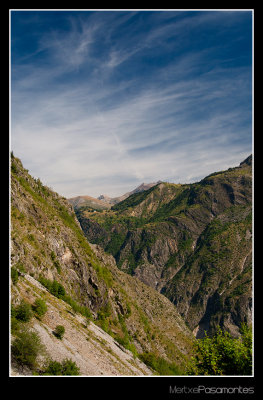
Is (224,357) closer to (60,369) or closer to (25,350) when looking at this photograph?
(60,369)

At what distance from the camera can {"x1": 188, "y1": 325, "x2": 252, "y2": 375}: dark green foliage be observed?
19.7 meters

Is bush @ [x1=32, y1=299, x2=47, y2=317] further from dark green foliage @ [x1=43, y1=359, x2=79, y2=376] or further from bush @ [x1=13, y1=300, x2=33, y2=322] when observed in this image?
dark green foliage @ [x1=43, y1=359, x2=79, y2=376]

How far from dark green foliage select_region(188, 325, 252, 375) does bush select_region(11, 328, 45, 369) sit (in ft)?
48.8

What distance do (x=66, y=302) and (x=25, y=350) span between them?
1776 cm

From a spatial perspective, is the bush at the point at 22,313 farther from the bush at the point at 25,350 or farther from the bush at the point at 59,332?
the bush at the point at 59,332

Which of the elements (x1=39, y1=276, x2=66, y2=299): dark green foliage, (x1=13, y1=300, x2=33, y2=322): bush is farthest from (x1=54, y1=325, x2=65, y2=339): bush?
(x1=39, y1=276, x2=66, y2=299): dark green foliage

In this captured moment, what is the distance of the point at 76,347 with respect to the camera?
22.1 m

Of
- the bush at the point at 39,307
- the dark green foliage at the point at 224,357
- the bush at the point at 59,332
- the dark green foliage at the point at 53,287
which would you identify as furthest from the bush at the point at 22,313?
the dark green foliage at the point at 224,357
